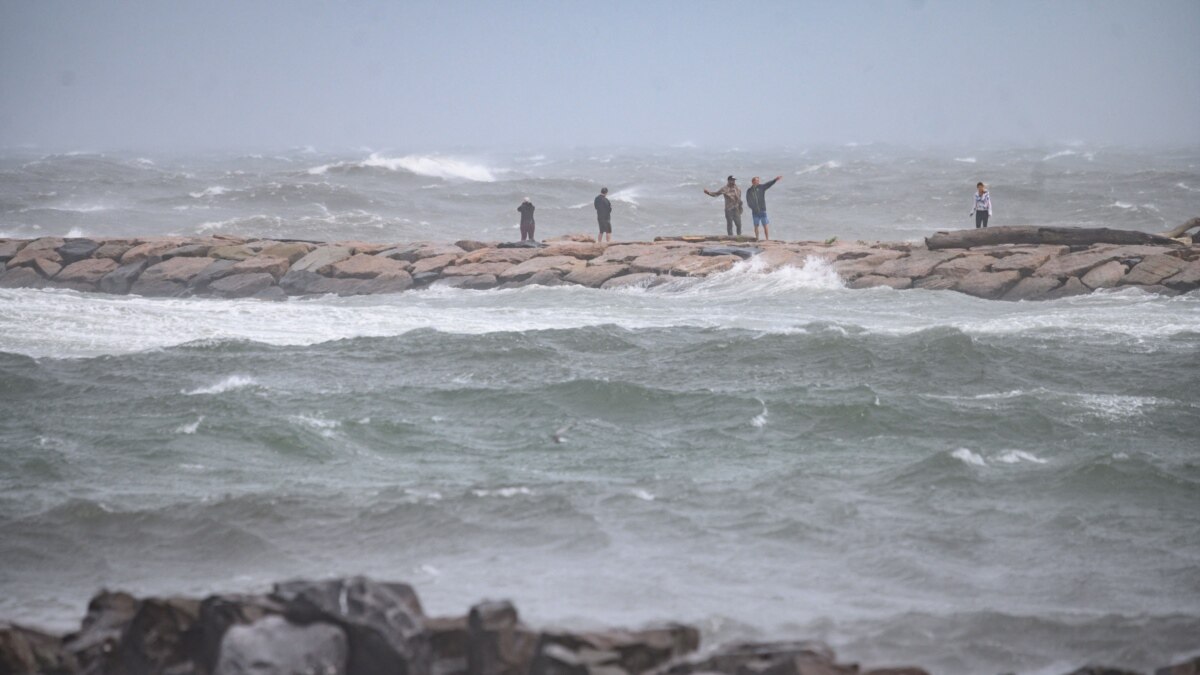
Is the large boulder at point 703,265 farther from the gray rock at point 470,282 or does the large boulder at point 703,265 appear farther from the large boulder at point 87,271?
the large boulder at point 87,271

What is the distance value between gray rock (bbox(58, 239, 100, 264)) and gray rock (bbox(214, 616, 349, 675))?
2099 cm

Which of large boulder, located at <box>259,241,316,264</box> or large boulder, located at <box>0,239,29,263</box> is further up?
large boulder, located at <box>0,239,29,263</box>

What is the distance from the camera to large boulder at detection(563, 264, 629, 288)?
72.3ft

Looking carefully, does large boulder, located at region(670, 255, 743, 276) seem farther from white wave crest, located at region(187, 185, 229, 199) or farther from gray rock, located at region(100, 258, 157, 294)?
white wave crest, located at region(187, 185, 229, 199)

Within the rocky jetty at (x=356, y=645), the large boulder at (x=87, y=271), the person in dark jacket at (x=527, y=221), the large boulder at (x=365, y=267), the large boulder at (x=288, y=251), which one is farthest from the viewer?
the person in dark jacket at (x=527, y=221)

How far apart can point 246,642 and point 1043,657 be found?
13.8 ft

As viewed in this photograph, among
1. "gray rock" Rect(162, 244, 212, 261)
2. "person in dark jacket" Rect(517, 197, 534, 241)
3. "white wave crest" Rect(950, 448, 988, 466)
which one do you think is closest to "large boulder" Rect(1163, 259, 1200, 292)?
"white wave crest" Rect(950, 448, 988, 466)

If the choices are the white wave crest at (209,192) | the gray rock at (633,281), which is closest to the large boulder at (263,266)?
the gray rock at (633,281)

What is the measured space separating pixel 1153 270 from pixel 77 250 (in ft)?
61.4

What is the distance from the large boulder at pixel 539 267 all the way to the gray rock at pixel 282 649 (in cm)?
1676

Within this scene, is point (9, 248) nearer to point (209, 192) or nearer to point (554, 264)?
point (554, 264)

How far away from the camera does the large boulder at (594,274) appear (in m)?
22.0

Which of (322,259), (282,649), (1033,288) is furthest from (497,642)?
(322,259)

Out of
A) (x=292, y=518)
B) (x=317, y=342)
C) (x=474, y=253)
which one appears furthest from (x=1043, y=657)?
(x=474, y=253)
